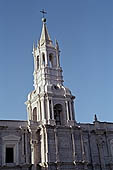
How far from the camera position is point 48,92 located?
3866cm

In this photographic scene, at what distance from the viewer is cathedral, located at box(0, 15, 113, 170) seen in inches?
1379

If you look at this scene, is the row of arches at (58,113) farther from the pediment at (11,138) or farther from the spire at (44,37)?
the spire at (44,37)

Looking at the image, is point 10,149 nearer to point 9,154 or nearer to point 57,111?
point 9,154

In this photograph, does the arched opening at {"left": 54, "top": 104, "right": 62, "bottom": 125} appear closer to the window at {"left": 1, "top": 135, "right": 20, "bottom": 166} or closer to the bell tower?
the bell tower

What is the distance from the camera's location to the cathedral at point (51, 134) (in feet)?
115

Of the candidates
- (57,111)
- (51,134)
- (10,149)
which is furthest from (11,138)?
(57,111)

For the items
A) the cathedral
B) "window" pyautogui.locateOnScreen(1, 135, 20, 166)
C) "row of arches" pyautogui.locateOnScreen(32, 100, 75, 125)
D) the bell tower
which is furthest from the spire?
"window" pyautogui.locateOnScreen(1, 135, 20, 166)

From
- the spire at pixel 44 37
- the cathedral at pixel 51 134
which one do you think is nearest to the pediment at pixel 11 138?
the cathedral at pixel 51 134

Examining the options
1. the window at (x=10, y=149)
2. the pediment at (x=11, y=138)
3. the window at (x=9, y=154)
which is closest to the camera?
the window at (x=10, y=149)

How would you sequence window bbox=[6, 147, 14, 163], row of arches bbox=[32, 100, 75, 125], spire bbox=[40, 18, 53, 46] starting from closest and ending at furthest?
window bbox=[6, 147, 14, 163] < row of arches bbox=[32, 100, 75, 125] < spire bbox=[40, 18, 53, 46]

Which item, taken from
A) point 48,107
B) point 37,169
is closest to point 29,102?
point 48,107

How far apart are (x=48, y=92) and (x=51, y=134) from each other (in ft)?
18.8

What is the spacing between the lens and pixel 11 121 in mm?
36719

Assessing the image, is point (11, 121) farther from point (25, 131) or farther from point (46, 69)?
point (46, 69)
